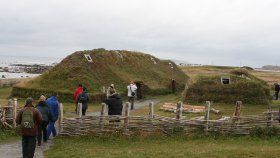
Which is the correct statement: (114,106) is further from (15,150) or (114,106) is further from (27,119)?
(27,119)

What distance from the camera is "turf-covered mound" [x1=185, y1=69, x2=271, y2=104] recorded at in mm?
30859

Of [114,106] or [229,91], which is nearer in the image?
[114,106]

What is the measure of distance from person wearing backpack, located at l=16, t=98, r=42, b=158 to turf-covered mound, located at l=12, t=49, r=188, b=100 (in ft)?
63.1

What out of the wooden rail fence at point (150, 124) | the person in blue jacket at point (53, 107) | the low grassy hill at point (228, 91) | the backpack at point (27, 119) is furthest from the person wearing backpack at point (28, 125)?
the low grassy hill at point (228, 91)

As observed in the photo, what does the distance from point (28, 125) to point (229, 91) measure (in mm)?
20735

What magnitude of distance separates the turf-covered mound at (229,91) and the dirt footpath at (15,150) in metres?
16.8

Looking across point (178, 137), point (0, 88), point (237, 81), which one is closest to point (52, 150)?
point (178, 137)

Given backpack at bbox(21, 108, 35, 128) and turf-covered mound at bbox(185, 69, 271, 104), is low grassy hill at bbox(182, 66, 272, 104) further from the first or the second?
backpack at bbox(21, 108, 35, 128)

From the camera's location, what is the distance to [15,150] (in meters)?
15.1

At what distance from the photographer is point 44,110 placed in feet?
51.7

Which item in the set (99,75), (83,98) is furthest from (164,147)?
(99,75)

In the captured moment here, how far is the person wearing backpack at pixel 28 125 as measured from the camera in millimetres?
12711

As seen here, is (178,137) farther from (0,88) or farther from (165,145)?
(0,88)

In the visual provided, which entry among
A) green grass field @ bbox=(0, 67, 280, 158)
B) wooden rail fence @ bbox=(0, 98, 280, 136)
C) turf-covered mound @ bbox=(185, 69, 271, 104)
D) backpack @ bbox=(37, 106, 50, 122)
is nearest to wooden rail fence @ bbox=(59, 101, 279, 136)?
wooden rail fence @ bbox=(0, 98, 280, 136)
